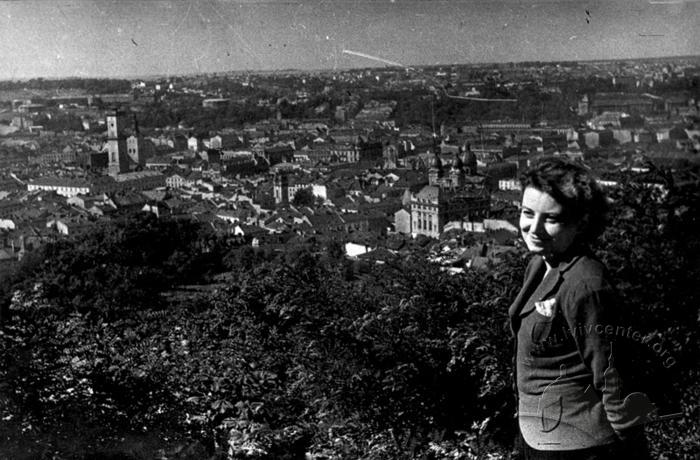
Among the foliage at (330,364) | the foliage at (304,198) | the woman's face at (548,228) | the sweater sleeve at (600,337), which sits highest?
the woman's face at (548,228)

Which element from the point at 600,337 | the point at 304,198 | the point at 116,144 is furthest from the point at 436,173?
the point at 600,337

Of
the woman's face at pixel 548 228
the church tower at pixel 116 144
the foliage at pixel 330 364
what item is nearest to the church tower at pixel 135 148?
the church tower at pixel 116 144

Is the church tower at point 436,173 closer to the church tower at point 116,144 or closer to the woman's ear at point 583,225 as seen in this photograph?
the church tower at point 116,144

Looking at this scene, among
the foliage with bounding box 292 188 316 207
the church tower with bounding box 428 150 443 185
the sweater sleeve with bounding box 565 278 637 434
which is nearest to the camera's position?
the sweater sleeve with bounding box 565 278 637 434

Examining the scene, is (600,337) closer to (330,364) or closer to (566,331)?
(566,331)

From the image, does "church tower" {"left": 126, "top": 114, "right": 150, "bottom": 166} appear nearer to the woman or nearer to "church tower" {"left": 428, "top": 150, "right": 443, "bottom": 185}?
"church tower" {"left": 428, "top": 150, "right": 443, "bottom": 185}

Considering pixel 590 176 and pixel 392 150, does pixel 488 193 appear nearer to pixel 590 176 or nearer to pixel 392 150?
pixel 392 150

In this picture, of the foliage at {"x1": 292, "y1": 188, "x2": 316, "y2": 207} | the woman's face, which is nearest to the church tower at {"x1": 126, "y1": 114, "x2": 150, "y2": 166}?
the foliage at {"x1": 292, "y1": 188, "x2": 316, "y2": 207}

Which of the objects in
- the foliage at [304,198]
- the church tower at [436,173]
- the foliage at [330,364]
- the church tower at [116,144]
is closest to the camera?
the foliage at [330,364]
